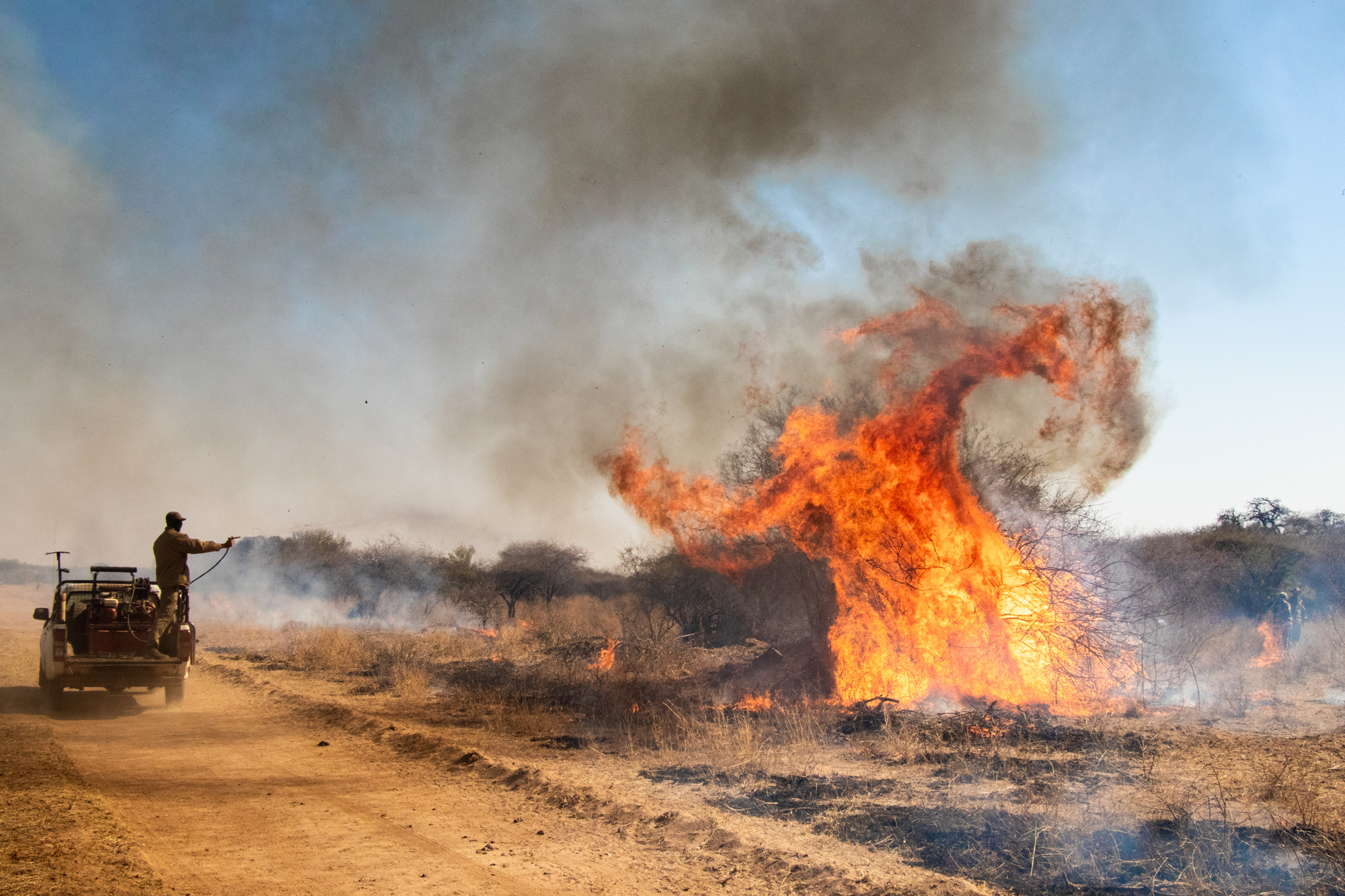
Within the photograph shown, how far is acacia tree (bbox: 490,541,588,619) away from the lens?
41.4 metres

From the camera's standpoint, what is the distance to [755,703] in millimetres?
13195

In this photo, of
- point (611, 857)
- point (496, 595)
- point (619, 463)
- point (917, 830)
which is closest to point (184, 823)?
point (611, 857)

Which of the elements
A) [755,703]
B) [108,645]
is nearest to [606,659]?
[755,703]

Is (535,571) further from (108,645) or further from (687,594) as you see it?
(108,645)

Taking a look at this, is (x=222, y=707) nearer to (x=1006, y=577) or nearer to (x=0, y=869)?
(x=0, y=869)

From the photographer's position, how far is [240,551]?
5647 centimetres

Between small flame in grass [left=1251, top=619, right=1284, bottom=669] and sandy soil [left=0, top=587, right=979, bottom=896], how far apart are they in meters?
15.2

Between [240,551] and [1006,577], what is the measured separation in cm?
5766

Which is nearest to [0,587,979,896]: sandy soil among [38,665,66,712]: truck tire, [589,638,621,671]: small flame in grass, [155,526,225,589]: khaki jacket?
[38,665,66,712]: truck tire

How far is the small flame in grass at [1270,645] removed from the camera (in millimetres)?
16339

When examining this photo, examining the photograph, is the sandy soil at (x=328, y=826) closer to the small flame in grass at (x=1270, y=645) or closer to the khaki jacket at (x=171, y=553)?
the khaki jacket at (x=171, y=553)

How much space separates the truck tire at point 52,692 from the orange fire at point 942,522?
37.6ft

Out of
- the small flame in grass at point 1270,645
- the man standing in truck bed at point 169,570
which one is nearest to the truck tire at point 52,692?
the man standing in truck bed at point 169,570

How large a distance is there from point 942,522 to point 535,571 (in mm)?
33335
